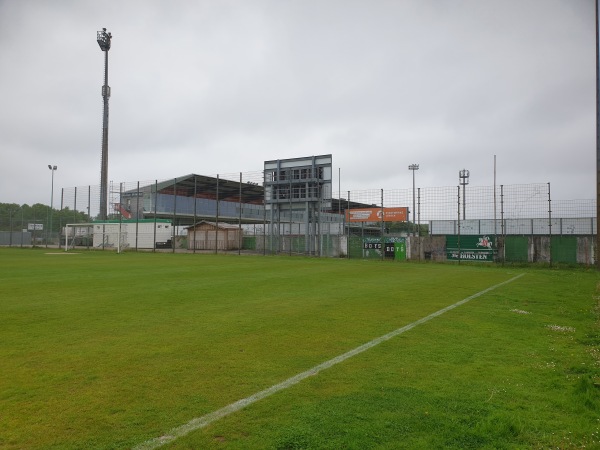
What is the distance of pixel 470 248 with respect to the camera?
24.3m

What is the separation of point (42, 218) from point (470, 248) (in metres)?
47.3

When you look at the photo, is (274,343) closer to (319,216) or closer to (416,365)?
(416,365)

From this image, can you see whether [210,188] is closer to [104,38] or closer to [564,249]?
[104,38]

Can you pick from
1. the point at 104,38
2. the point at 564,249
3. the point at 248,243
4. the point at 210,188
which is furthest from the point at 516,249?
the point at 104,38

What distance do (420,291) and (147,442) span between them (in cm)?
929

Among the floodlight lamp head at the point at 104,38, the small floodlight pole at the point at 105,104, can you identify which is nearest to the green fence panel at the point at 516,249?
the small floodlight pole at the point at 105,104

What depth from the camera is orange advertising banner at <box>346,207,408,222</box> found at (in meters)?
28.6

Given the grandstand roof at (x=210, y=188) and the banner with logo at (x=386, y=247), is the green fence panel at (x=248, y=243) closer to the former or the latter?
the grandstand roof at (x=210, y=188)

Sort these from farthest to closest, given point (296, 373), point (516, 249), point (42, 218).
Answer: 1. point (42, 218)
2. point (516, 249)
3. point (296, 373)

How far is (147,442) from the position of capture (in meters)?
2.87

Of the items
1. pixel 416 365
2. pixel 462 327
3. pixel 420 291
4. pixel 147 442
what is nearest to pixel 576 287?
pixel 420 291

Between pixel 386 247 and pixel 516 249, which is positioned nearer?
pixel 516 249

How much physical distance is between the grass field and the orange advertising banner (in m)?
20.0

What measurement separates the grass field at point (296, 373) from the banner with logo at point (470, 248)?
52.3 ft
